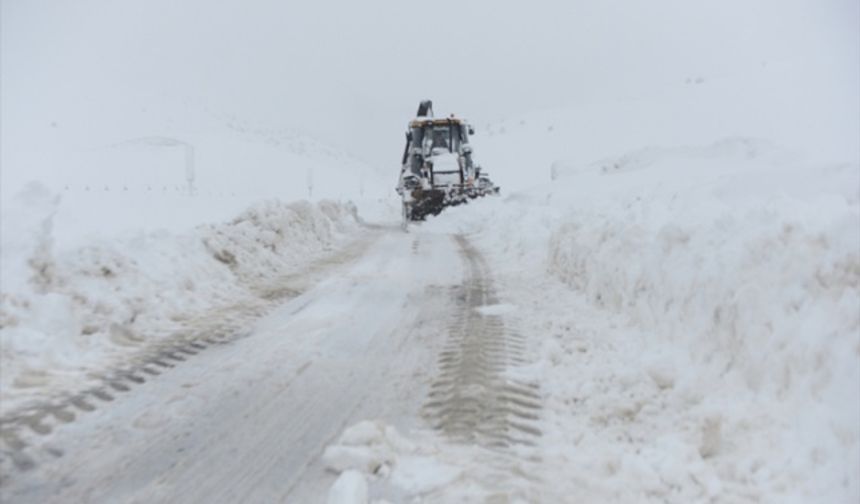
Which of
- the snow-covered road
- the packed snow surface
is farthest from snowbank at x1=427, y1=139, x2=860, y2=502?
the snow-covered road

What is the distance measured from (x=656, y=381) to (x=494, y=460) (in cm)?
150

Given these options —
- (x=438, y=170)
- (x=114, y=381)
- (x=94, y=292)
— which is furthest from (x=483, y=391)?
(x=438, y=170)

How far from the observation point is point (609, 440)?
383 centimetres

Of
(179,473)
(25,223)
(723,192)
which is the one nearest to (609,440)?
(179,473)

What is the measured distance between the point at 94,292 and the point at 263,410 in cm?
286

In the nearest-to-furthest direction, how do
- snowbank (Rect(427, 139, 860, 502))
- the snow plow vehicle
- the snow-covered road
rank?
snowbank (Rect(427, 139, 860, 502)), the snow-covered road, the snow plow vehicle

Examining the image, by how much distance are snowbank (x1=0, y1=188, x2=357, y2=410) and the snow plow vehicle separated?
11646 millimetres

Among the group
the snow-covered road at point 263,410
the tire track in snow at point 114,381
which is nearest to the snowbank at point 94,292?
the tire track in snow at point 114,381

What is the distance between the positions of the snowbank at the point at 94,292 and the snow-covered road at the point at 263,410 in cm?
73

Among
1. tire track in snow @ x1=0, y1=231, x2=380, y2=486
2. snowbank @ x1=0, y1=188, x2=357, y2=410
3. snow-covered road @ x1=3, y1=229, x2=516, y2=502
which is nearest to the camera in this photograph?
snow-covered road @ x1=3, y1=229, x2=516, y2=502

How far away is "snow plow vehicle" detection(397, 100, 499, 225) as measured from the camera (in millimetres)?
21250

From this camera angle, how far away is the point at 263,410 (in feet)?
14.6

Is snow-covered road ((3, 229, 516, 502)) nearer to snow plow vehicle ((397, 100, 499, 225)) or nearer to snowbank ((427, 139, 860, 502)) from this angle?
snowbank ((427, 139, 860, 502))

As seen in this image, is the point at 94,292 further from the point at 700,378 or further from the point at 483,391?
the point at 700,378
